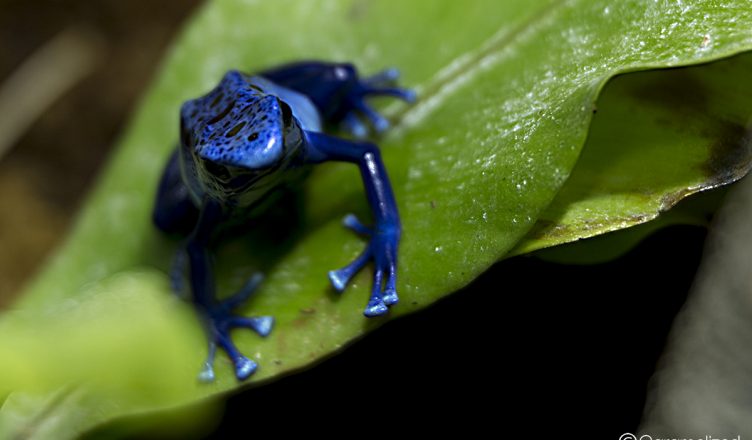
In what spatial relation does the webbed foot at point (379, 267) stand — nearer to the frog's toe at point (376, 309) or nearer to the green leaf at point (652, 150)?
the frog's toe at point (376, 309)

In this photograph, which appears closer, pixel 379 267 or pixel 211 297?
pixel 379 267

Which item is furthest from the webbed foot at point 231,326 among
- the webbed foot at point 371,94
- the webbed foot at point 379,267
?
the webbed foot at point 371,94

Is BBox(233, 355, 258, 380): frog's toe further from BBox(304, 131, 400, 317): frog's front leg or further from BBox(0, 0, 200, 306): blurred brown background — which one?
BBox(0, 0, 200, 306): blurred brown background

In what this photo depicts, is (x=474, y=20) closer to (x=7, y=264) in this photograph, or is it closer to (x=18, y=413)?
(x=18, y=413)

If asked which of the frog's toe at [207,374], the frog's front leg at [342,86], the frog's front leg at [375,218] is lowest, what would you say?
the frog's toe at [207,374]

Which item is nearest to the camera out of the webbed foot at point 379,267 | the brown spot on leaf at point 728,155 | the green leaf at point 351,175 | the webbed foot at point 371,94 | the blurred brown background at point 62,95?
the green leaf at point 351,175

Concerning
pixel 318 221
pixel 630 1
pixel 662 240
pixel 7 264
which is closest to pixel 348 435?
pixel 318 221

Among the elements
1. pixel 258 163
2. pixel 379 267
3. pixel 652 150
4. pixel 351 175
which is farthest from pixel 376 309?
pixel 652 150

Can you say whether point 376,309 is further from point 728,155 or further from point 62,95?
point 62,95
